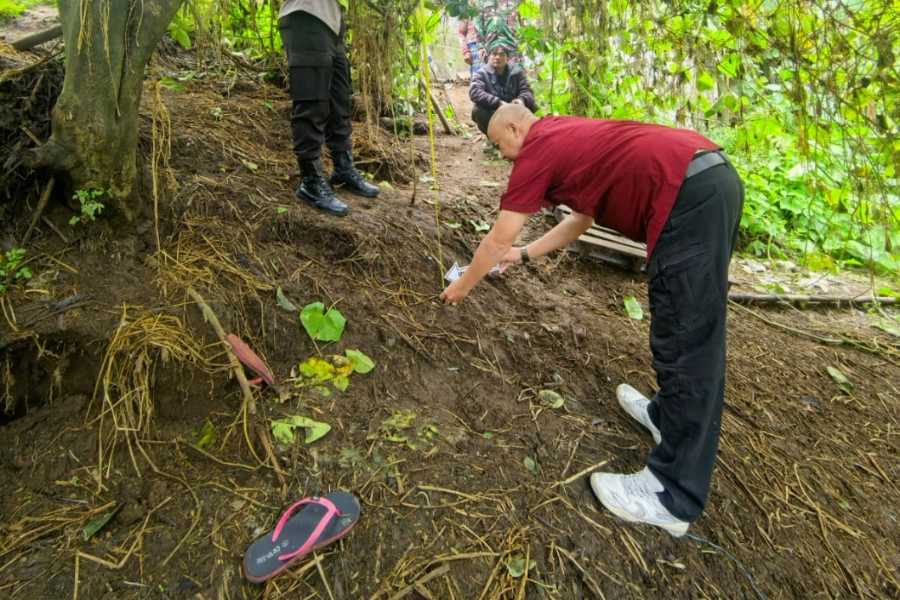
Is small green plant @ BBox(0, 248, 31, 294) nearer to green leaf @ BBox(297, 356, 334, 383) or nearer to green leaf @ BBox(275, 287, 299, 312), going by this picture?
green leaf @ BBox(275, 287, 299, 312)

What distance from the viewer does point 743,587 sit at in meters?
1.76

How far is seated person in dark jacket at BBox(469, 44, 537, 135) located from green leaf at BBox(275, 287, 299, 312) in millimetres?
4700

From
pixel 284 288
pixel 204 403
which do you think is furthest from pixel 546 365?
pixel 204 403

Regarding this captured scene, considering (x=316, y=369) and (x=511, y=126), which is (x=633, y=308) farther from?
(x=316, y=369)

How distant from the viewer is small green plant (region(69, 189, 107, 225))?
2.04m

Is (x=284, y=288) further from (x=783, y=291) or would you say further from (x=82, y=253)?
(x=783, y=291)

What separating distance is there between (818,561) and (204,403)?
2558 millimetres

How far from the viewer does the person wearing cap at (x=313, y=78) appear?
2598mm

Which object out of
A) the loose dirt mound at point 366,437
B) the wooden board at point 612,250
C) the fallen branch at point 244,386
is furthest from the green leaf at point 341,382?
the wooden board at point 612,250

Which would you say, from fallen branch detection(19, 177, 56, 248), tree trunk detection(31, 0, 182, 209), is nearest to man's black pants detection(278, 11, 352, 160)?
tree trunk detection(31, 0, 182, 209)

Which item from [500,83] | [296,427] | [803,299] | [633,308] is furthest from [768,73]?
[500,83]

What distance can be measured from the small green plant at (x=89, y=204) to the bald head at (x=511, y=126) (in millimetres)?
1730

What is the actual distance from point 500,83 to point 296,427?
5.74m

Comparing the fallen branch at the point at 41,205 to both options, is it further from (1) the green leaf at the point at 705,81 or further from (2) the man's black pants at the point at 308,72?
(1) the green leaf at the point at 705,81
